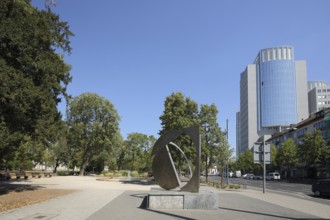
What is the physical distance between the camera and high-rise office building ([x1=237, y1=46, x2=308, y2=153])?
14338cm

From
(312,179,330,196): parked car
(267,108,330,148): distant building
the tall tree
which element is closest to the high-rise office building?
(267,108,330,148): distant building

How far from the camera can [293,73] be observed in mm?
144125

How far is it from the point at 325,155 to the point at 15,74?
60350 millimetres

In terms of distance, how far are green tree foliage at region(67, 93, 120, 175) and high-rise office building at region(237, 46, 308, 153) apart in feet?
320

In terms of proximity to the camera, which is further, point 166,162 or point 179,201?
point 166,162

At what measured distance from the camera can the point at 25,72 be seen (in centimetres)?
2112

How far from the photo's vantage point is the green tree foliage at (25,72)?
61.1ft

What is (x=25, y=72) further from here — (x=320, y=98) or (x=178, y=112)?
(x=320, y=98)

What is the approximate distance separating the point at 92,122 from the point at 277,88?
101 meters

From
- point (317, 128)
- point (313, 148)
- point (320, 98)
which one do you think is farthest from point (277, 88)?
point (313, 148)

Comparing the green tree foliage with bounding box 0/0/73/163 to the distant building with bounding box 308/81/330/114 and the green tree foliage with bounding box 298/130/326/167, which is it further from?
the distant building with bounding box 308/81/330/114

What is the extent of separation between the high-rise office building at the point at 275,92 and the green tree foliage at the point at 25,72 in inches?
5175

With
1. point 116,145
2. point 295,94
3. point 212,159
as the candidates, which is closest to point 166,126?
point 212,159

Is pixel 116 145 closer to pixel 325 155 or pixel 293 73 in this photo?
pixel 325 155
